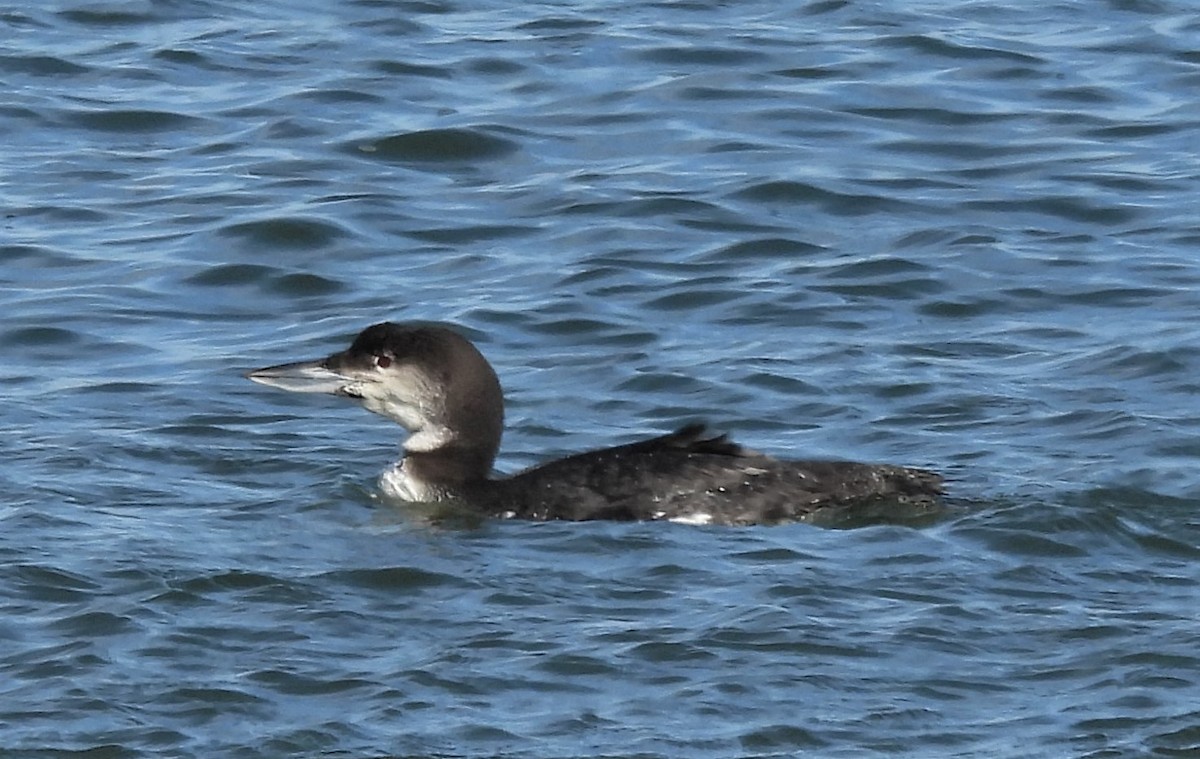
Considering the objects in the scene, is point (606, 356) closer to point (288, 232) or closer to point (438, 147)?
point (288, 232)

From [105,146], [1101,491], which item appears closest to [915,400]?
[1101,491]

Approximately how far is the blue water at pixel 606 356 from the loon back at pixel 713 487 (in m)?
0.11

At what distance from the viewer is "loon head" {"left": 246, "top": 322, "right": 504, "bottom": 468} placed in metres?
9.09

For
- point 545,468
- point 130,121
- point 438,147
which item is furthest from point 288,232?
point 545,468

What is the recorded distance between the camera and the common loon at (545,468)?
28.0 feet

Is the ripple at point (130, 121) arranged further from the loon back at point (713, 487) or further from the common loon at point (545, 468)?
the loon back at point (713, 487)

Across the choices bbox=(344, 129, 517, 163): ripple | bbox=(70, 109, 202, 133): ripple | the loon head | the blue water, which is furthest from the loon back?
bbox=(70, 109, 202, 133): ripple

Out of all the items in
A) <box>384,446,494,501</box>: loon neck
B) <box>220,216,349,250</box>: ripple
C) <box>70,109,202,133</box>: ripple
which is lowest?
<box>384,446,494,501</box>: loon neck

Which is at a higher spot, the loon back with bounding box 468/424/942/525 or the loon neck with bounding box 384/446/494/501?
the loon back with bounding box 468/424/942/525

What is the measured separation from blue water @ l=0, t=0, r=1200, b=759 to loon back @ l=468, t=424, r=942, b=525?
0.38 feet

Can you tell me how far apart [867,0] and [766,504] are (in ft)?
27.9

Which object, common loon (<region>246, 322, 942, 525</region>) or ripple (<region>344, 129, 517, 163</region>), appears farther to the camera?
ripple (<region>344, 129, 517, 163</region>)

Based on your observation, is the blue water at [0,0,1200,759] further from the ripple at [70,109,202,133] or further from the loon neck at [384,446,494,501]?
the loon neck at [384,446,494,501]

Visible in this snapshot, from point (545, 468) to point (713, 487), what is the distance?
1.84 ft
